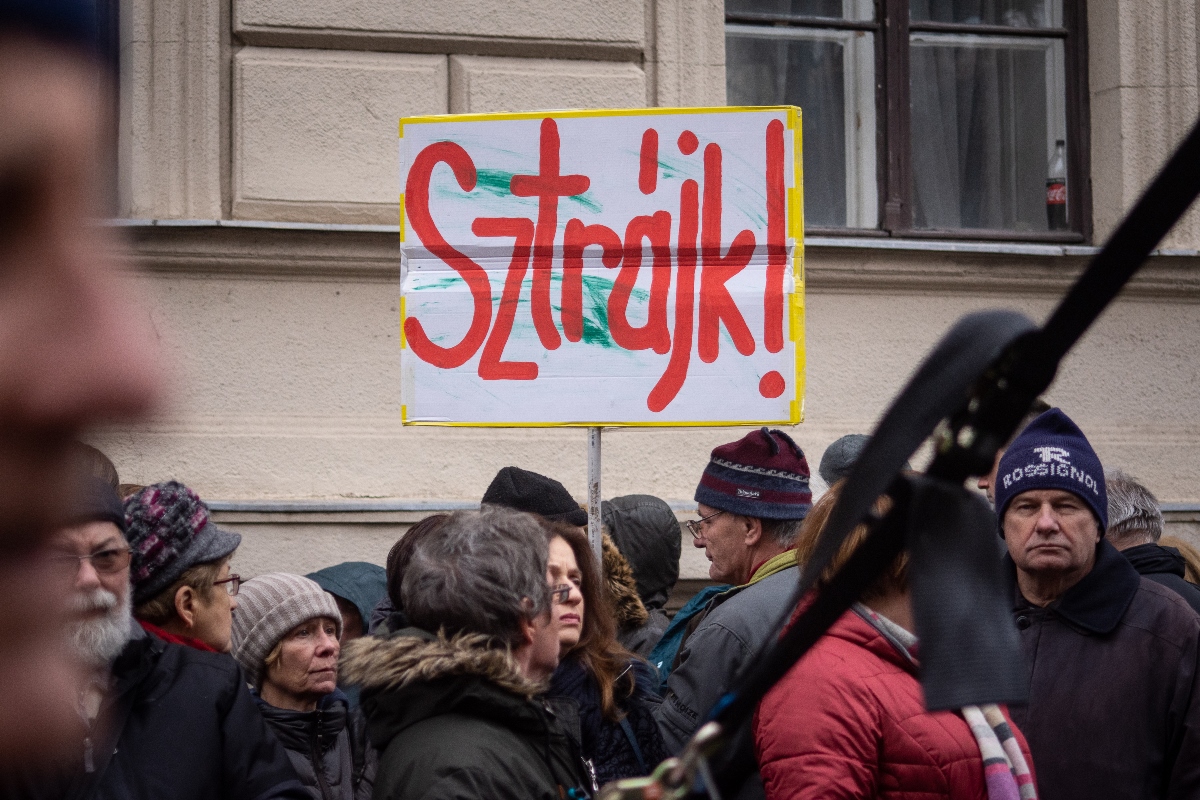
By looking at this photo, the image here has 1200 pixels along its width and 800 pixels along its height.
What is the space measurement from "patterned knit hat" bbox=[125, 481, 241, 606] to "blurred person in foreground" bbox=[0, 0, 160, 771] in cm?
259

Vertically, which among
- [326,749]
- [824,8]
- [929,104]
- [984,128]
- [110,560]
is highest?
[824,8]

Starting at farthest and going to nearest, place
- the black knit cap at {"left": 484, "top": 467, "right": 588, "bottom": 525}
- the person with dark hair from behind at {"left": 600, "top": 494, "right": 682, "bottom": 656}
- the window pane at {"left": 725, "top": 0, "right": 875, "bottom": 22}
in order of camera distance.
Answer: the window pane at {"left": 725, "top": 0, "right": 875, "bottom": 22}
the person with dark hair from behind at {"left": 600, "top": 494, "right": 682, "bottom": 656}
the black knit cap at {"left": 484, "top": 467, "right": 588, "bottom": 525}

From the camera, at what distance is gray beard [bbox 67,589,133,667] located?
230 centimetres

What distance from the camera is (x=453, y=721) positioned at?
7.55ft

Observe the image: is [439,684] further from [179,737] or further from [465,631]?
[179,737]

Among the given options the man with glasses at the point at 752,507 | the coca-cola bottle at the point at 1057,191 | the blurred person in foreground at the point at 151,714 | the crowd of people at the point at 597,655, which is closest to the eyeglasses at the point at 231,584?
the crowd of people at the point at 597,655

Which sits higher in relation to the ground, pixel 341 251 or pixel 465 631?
pixel 341 251

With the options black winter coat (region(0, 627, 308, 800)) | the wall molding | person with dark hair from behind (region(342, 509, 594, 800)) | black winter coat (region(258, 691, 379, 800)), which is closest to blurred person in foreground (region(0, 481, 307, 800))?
black winter coat (region(0, 627, 308, 800))

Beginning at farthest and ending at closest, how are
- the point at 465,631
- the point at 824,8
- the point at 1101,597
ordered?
the point at 824,8 < the point at 1101,597 < the point at 465,631

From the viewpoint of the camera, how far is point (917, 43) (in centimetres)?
660

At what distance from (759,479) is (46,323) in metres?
3.37

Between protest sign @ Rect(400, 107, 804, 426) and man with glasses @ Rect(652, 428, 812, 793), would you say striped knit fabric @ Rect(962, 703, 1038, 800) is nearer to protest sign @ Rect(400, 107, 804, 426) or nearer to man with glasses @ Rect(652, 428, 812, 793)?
man with glasses @ Rect(652, 428, 812, 793)

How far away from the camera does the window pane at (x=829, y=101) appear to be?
6484mm

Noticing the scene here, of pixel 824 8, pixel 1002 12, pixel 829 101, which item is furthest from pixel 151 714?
pixel 1002 12
